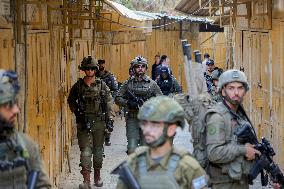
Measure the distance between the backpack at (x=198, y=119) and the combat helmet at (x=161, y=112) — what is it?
1.47 metres

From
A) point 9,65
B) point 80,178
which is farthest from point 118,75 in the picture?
point 9,65

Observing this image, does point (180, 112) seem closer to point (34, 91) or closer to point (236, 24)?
point (34, 91)

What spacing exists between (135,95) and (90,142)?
1.11 m

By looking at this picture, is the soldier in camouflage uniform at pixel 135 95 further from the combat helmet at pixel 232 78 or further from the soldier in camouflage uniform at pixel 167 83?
the combat helmet at pixel 232 78

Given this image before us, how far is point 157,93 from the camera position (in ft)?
32.0

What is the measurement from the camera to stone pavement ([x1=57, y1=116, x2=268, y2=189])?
377 inches

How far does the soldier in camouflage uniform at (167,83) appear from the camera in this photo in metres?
12.1

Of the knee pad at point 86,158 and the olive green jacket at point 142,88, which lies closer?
the knee pad at point 86,158

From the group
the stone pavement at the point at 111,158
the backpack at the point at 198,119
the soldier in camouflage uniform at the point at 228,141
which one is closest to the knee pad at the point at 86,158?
the stone pavement at the point at 111,158

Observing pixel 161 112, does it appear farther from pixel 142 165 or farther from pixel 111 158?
pixel 111 158

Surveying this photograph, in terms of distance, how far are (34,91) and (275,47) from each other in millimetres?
4121

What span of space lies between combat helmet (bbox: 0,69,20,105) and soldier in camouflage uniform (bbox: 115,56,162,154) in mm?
5632

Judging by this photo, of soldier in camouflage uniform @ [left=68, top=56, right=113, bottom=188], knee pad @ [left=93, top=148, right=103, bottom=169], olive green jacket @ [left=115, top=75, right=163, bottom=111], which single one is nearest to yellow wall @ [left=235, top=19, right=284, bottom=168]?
olive green jacket @ [left=115, top=75, right=163, bottom=111]

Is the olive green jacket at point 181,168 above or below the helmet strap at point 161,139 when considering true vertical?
below
